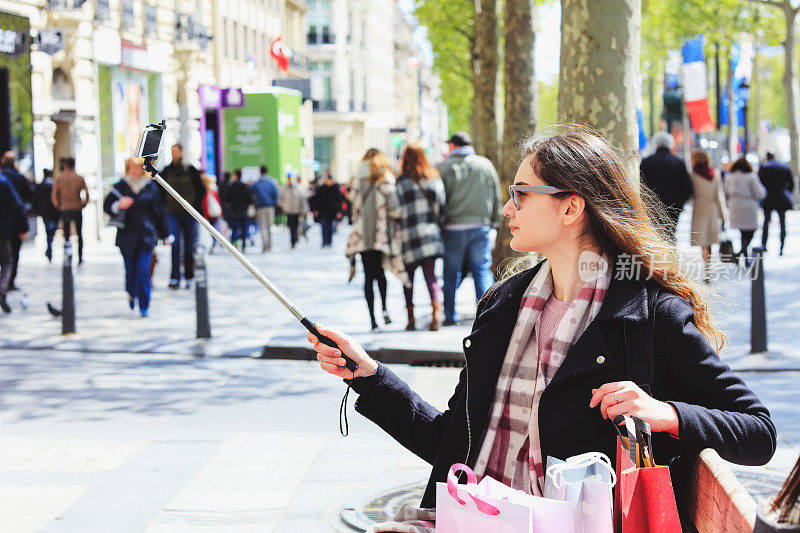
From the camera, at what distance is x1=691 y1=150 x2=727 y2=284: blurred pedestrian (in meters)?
15.4

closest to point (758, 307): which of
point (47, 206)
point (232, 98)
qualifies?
point (47, 206)

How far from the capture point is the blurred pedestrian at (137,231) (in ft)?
43.2

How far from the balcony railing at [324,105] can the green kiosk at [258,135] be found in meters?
42.7

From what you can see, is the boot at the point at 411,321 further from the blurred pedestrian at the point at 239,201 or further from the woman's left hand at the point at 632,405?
the blurred pedestrian at the point at 239,201

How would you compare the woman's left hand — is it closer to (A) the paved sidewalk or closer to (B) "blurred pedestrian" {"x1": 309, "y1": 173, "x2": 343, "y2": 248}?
(A) the paved sidewalk

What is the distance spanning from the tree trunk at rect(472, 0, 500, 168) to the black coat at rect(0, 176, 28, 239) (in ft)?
27.7

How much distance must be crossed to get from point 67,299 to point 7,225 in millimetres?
2643

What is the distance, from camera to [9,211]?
13.8 m

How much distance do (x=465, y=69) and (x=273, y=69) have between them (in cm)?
1179

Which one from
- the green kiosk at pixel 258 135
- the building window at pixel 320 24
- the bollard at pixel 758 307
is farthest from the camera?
the building window at pixel 320 24

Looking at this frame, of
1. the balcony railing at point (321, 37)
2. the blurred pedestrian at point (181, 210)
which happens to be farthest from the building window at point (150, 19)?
the balcony railing at point (321, 37)

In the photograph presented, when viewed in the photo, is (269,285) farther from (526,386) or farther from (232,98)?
(232,98)

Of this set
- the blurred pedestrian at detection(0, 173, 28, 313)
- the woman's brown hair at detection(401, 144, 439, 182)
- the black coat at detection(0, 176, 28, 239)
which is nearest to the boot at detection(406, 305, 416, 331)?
the woman's brown hair at detection(401, 144, 439, 182)

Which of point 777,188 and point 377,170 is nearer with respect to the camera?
point 377,170
